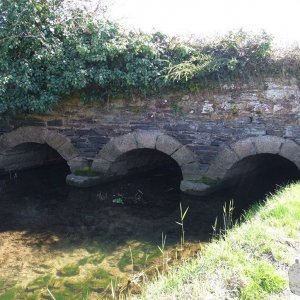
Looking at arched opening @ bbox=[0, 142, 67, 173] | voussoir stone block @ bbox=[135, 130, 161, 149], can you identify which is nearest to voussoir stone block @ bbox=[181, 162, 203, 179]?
voussoir stone block @ bbox=[135, 130, 161, 149]

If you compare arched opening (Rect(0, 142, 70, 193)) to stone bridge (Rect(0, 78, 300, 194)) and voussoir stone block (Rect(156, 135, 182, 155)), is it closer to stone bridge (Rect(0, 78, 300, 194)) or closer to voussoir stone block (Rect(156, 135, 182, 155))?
stone bridge (Rect(0, 78, 300, 194))

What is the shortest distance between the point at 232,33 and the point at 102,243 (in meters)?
4.98

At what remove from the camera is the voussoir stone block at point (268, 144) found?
23.9 ft

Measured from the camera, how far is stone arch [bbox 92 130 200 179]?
315 inches

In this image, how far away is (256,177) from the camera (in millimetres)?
9461

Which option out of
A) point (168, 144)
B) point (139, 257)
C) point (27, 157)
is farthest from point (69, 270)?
point (27, 157)

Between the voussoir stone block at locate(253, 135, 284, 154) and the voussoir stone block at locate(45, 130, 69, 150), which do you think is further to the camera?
the voussoir stone block at locate(45, 130, 69, 150)

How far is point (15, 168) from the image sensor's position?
9766 mm

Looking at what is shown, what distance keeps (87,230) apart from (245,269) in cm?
359

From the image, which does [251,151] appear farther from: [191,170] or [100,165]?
[100,165]

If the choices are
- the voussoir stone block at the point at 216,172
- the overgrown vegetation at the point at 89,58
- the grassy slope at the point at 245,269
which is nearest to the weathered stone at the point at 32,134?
the overgrown vegetation at the point at 89,58

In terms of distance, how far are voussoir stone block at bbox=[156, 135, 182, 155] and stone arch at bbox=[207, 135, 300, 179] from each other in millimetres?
828

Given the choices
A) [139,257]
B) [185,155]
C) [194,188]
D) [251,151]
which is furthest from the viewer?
[185,155]

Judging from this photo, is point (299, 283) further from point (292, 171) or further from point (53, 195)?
point (292, 171)
